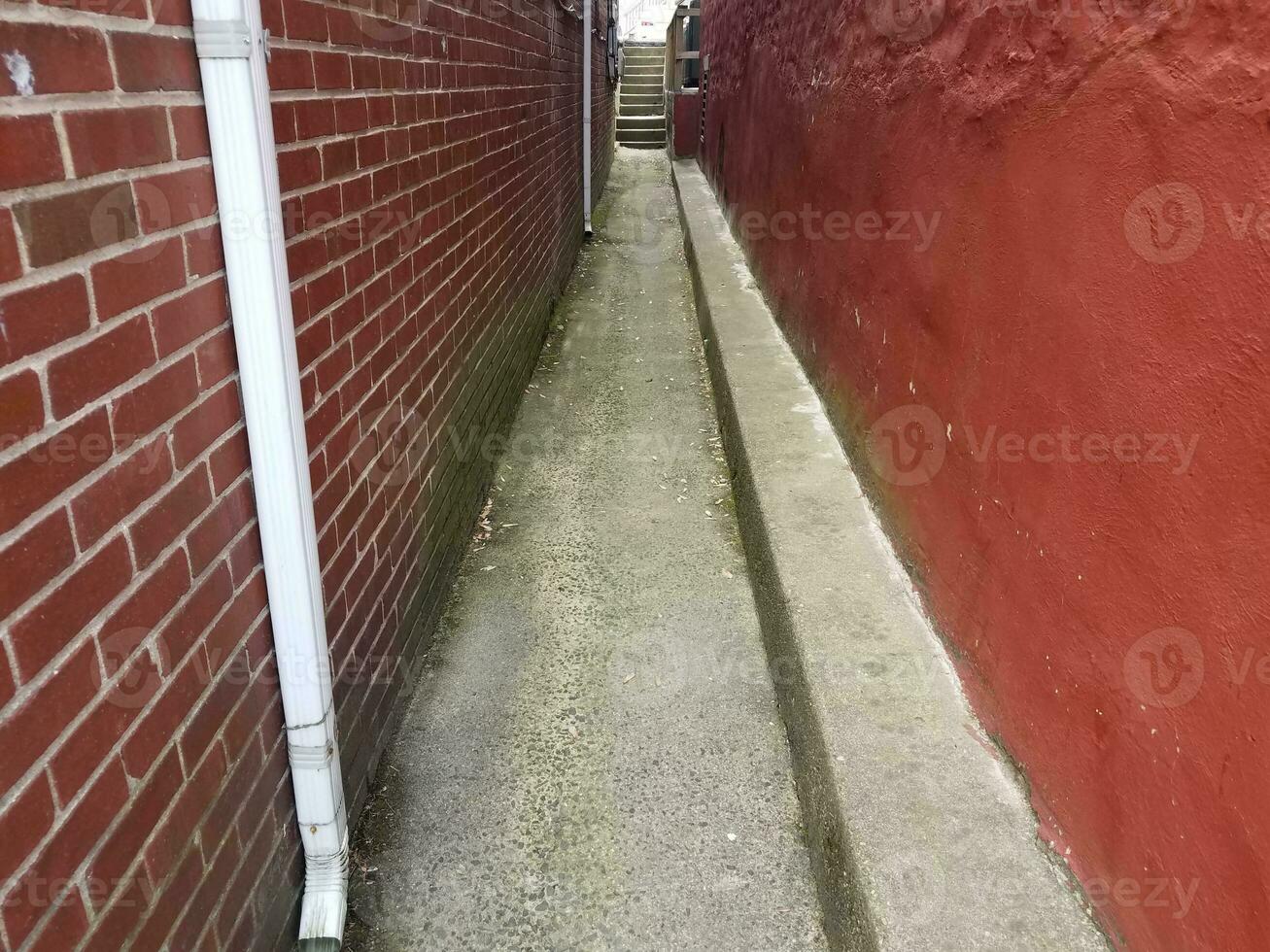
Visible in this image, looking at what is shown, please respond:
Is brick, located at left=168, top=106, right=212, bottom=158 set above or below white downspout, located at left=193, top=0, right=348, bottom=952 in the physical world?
above

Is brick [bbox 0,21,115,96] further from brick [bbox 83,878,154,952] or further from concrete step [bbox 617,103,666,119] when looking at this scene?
concrete step [bbox 617,103,666,119]

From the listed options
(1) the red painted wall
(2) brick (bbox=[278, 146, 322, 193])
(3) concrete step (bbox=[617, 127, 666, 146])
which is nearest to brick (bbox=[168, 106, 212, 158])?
(2) brick (bbox=[278, 146, 322, 193])

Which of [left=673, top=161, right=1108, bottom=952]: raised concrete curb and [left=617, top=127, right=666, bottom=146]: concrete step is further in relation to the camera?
[left=617, top=127, right=666, bottom=146]: concrete step

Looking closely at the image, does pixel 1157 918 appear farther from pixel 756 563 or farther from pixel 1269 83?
pixel 756 563

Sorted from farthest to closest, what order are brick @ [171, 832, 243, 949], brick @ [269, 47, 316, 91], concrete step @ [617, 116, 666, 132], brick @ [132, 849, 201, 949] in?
concrete step @ [617, 116, 666, 132] < brick @ [269, 47, 316, 91] < brick @ [171, 832, 243, 949] < brick @ [132, 849, 201, 949]

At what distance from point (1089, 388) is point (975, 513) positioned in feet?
2.00

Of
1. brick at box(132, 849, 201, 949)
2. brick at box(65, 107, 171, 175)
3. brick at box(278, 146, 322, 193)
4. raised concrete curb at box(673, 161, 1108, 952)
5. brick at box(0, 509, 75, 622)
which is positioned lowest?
raised concrete curb at box(673, 161, 1108, 952)

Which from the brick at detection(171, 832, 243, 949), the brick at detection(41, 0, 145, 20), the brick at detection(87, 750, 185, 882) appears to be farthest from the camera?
the brick at detection(171, 832, 243, 949)

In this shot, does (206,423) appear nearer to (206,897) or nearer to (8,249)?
(8,249)

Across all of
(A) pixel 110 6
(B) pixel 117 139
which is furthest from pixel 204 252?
(A) pixel 110 6

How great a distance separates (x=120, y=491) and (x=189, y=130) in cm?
57

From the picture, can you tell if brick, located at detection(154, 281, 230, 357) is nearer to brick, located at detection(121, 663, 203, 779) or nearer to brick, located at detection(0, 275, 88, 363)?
brick, located at detection(0, 275, 88, 363)

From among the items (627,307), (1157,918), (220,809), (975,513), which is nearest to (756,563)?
(975,513)

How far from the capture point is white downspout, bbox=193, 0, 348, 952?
139 centimetres
